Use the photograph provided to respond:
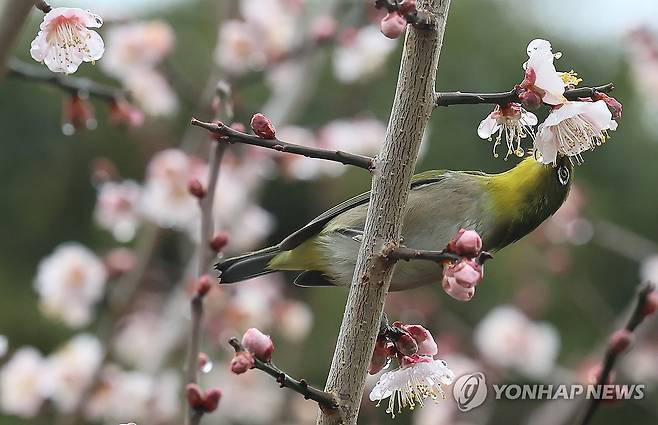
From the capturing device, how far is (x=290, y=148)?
1056 mm

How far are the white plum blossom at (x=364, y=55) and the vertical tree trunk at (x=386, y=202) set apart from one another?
9.25 ft

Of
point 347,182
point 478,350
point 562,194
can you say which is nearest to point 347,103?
point 347,182

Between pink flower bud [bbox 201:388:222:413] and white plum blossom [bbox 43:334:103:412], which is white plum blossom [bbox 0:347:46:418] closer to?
white plum blossom [bbox 43:334:103:412]

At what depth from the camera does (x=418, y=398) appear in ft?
4.36

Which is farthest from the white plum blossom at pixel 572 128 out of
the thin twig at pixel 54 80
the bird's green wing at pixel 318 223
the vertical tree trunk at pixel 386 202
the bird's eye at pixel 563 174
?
the thin twig at pixel 54 80

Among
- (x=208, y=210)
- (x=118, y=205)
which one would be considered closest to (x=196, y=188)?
(x=208, y=210)

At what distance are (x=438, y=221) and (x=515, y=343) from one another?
2.68 m

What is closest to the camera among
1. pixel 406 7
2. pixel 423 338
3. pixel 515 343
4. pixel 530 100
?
pixel 406 7

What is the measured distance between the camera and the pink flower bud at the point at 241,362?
1057mm

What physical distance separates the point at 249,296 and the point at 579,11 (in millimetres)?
5478

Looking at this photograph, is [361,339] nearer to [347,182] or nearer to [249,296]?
[249,296]

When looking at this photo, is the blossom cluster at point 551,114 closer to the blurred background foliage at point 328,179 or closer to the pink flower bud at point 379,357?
the pink flower bud at point 379,357

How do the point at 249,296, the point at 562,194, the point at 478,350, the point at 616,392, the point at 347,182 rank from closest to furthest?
the point at 616,392 → the point at 562,194 → the point at 249,296 → the point at 478,350 → the point at 347,182

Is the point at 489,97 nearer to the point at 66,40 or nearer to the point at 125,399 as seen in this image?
the point at 66,40
